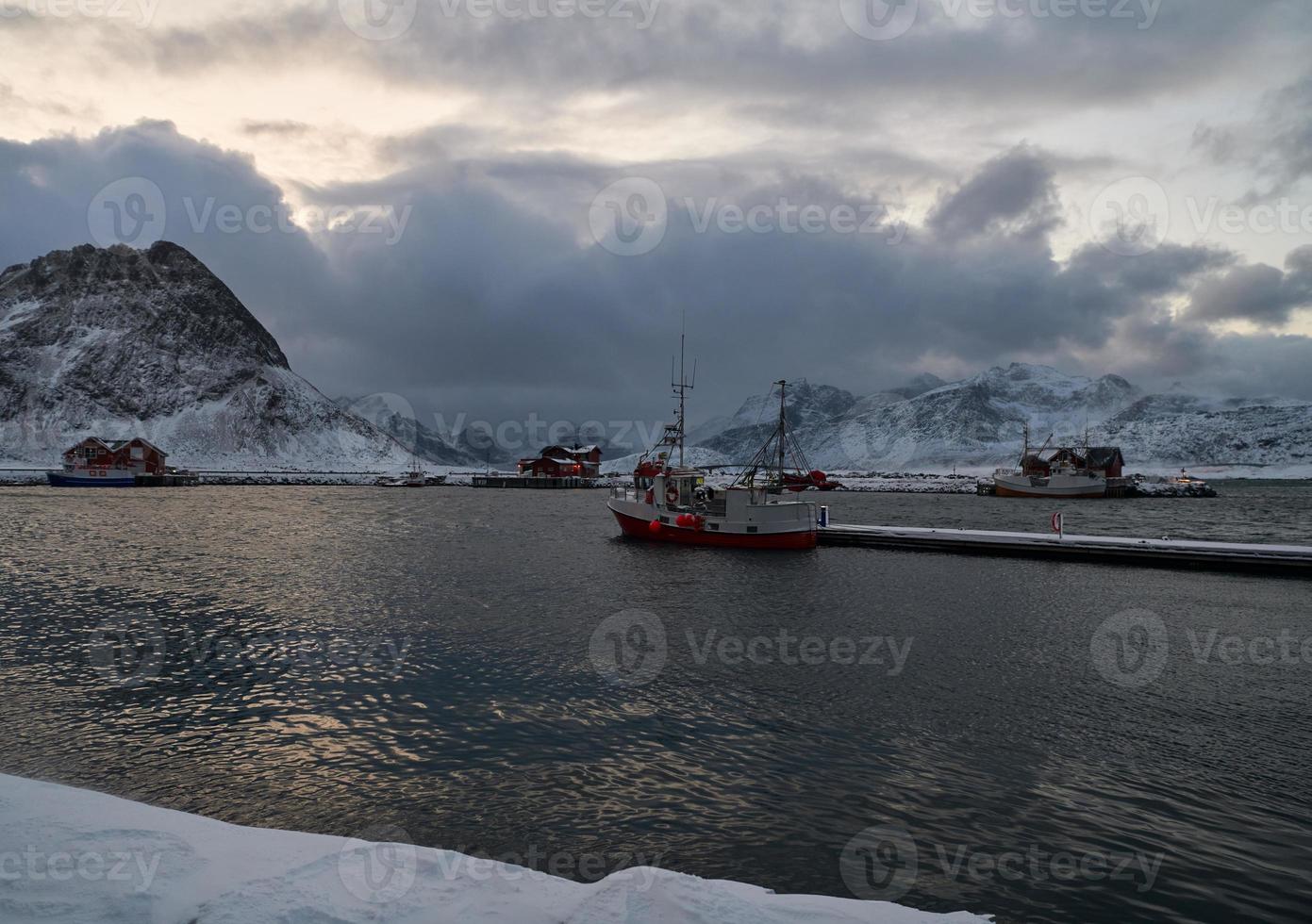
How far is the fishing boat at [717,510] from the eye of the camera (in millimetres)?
52656

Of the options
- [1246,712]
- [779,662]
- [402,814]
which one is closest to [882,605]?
[779,662]

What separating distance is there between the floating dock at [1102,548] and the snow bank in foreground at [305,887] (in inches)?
1734

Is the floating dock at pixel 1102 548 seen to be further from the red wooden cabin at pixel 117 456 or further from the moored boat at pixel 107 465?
the red wooden cabin at pixel 117 456

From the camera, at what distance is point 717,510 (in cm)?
5600

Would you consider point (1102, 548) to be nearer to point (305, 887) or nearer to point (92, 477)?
point (305, 887)

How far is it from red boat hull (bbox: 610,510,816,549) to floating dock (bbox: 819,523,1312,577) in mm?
3686

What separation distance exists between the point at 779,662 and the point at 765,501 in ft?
110

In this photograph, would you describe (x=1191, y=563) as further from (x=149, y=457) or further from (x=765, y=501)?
(x=149, y=457)

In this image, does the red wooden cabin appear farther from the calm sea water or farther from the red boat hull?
the red boat hull

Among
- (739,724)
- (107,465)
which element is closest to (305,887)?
(739,724)

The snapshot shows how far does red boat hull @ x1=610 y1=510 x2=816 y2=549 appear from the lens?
52312 mm

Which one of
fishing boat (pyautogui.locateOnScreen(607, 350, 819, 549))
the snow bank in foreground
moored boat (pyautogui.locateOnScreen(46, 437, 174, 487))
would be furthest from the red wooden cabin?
the snow bank in foreground

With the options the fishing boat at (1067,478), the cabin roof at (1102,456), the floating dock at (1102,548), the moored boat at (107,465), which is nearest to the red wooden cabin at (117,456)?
the moored boat at (107,465)

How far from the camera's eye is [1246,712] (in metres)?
17.3
